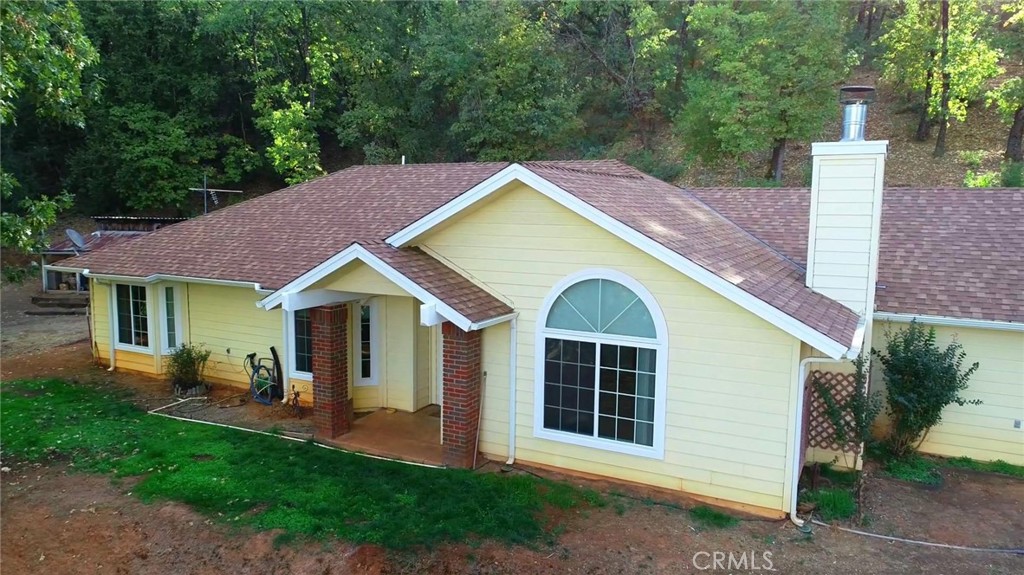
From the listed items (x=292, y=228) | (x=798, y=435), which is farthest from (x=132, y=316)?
(x=798, y=435)

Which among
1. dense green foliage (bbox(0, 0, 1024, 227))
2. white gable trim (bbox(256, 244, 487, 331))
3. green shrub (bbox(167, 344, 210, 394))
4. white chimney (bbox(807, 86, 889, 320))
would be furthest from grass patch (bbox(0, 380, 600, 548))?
dense green foliage (bbox(0, 0, 1024, 227))

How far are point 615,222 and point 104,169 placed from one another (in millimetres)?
34108

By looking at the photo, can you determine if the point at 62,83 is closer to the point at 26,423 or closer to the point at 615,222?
the point at 26,423

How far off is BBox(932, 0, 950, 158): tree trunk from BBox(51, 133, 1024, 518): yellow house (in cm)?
1920

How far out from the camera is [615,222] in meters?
7.79

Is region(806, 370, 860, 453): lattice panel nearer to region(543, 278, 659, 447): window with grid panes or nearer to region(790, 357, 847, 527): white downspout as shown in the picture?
region(790, 357, 847, 527): white downspout

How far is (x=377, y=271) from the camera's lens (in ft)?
28.7

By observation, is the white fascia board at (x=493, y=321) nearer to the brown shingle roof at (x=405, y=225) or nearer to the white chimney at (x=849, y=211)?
the brown shingle roof at (x=405, y=225)

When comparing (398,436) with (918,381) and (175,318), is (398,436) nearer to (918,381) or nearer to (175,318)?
(175,318)

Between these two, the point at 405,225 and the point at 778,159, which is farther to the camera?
the point at 778,159

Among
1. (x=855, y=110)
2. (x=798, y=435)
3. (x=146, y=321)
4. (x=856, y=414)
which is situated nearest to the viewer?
(x=798, y=435)

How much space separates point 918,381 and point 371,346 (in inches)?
333

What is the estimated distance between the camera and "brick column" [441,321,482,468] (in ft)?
28.1

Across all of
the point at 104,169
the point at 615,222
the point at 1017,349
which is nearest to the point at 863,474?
the point at 1017,349
